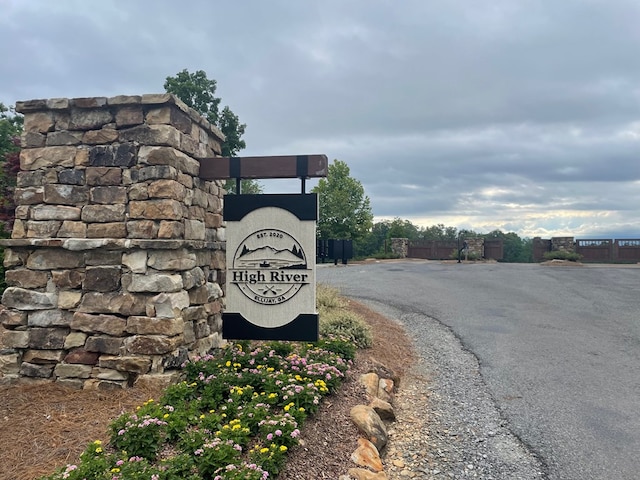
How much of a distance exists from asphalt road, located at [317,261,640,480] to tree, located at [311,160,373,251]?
569 inches

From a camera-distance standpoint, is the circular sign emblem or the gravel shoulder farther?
the circular sign emblem

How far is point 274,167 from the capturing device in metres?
4.68

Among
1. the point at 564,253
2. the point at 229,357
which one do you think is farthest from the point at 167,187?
the point at 564,253

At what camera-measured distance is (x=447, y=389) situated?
5.43 m

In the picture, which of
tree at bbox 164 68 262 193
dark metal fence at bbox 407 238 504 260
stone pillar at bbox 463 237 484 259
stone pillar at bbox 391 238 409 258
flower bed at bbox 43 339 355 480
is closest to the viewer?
flower bed at bbox 43 339 355 480

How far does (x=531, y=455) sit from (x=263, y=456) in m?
2.39

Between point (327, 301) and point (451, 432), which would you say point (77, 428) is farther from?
point (327, 301)

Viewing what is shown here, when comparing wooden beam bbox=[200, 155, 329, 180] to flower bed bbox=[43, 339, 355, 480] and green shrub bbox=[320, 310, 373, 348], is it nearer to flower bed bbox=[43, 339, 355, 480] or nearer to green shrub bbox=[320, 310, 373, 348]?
flower bed bbox=[43, 339, 355, 480]

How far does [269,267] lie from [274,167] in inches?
41.6

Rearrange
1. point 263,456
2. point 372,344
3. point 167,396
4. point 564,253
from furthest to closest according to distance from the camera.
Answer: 1. point 564,253
2. point 372,344
3. point 167,396
4. point 263,456

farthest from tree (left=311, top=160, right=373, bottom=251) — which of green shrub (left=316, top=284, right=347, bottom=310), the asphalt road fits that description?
green shrub (left=316, top=284, right=347, bottom=310)

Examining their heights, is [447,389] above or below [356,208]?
below

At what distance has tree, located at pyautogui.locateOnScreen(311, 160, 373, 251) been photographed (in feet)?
96.6

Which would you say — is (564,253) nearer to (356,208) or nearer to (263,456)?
(356,208)
